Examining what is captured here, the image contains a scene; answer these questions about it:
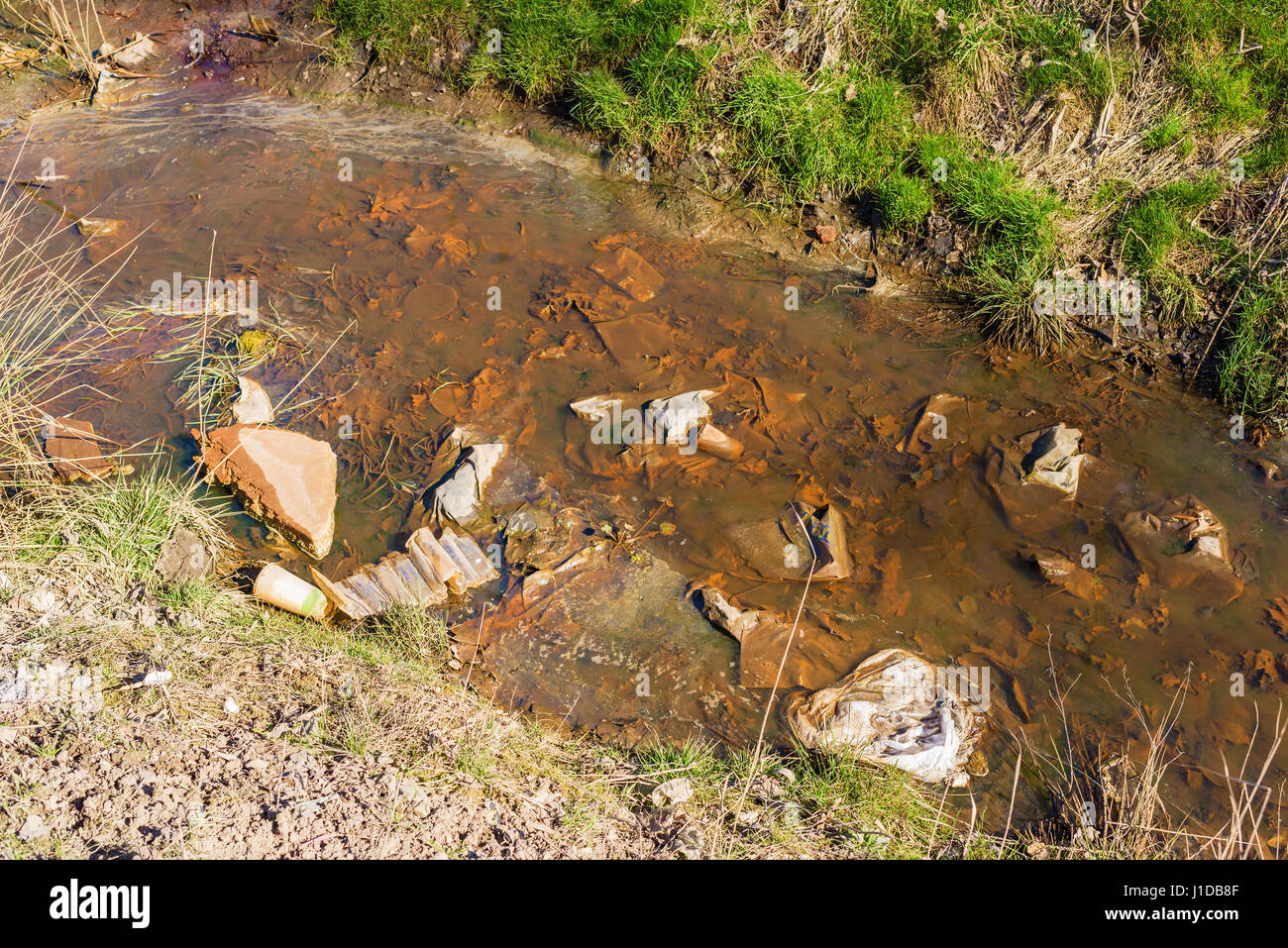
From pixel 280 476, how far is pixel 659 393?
2.07m

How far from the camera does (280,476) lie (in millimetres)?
4035

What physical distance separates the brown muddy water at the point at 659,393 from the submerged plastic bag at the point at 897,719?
0.37 ft

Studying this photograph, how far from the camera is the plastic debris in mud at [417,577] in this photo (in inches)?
144

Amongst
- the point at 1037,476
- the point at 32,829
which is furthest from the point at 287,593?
the point at 1037,476

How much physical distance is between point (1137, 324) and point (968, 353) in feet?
3.30

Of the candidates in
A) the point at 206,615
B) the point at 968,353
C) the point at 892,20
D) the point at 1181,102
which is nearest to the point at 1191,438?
the point at 968,353

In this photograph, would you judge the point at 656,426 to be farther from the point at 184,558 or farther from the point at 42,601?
the point at 42,601

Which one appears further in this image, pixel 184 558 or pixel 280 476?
pixel 280 476

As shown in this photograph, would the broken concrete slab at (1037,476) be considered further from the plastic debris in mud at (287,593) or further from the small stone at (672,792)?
the plastic debris in mud at (287,593)

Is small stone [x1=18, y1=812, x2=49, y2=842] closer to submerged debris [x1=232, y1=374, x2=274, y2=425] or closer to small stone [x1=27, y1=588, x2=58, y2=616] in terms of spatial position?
small stone [x1=27, y1=588, x2=58, y2=616]

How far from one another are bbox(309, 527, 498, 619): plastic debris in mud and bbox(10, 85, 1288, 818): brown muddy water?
0.15 m

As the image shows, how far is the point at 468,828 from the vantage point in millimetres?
2586

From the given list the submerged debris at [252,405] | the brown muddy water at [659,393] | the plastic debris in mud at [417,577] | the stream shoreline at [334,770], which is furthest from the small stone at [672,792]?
the submerged debris at [252,405]

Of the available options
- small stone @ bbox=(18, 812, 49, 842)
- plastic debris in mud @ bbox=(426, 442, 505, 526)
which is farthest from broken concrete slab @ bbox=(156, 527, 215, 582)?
small stone @ bbox=(18, 812, 49, 842)
